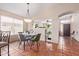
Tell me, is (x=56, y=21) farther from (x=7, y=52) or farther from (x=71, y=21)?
(x=7, y=52)

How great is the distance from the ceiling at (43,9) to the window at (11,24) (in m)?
0.27

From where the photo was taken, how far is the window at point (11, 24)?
3546mm

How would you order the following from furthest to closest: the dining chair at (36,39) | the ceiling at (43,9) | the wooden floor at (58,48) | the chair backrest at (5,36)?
the dining chair at (36,39), the wooden floor at (58,48), the chair backrest at (5,36), the ceiling at (43,9)

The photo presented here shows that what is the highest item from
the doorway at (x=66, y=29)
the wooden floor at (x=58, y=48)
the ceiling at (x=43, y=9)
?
the ceiling at (x=43, y=9)

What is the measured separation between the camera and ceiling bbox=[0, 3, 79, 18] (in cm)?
343

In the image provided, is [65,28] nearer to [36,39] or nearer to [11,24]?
[36,39]

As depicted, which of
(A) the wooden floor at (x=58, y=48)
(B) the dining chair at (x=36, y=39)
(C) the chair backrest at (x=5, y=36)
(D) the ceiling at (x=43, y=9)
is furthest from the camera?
(B) the dining chair at (x=36, y=39)

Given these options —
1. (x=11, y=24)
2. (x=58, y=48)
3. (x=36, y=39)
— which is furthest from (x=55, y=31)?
(x=11, y=24)

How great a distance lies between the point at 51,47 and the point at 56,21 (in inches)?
38.1

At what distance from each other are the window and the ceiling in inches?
10.5

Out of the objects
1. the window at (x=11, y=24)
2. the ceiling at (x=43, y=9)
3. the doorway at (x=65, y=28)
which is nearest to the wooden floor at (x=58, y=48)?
the doorway at (x=65, y=28)

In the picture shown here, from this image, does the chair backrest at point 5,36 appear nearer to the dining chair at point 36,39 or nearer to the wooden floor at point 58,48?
the wooden floor at point 58,48

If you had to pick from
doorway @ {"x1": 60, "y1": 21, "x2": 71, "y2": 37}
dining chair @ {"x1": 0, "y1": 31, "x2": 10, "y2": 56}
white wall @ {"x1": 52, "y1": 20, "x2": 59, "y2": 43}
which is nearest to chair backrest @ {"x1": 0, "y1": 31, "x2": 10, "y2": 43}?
dining chair @ {"x1": 0, "y1": 31, "x2": 10, "y2": 56}

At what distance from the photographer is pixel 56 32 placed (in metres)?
3.98
